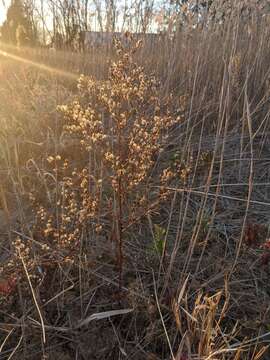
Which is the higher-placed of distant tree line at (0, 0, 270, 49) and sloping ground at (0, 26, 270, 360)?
distant tree line at (0, 0, 270, 49)

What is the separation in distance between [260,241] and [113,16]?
2.38m

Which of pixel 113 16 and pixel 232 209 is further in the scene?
pixel 113 16

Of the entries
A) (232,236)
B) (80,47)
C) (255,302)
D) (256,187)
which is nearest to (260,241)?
(232,236)

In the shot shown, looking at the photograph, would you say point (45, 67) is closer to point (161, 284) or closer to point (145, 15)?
point (145, 15)

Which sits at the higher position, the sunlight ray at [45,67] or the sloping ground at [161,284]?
the sunlight ray at [45,67]

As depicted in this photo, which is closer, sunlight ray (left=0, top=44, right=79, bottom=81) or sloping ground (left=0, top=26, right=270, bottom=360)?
sloping ground (left=0, top=26, right=270, bottom=360)

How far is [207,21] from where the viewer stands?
3.34 metres

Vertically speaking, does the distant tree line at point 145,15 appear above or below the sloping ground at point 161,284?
above

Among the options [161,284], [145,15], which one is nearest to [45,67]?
[145,15]

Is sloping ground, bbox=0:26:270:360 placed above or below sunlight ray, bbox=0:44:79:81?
below

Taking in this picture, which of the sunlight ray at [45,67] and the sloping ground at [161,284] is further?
the sunlight ray at [45,67]

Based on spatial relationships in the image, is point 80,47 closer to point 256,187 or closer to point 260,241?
point 256,187

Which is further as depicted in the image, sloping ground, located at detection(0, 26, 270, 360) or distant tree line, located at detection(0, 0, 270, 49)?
distant tree line, located at detection(0, 0, 270, 49)

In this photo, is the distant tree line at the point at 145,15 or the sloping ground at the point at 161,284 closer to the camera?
the sloping ground at the point at 161,284
